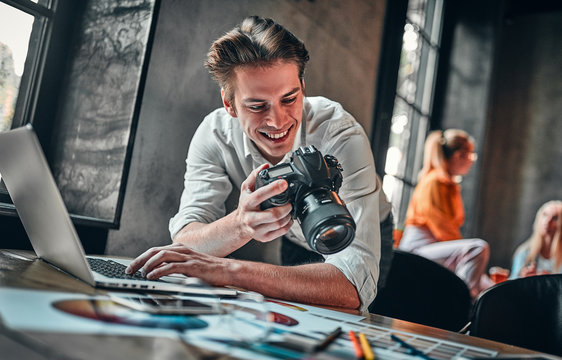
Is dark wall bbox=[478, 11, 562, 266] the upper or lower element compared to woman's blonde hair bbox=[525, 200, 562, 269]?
upper

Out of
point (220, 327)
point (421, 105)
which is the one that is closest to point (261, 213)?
point (220, 327)

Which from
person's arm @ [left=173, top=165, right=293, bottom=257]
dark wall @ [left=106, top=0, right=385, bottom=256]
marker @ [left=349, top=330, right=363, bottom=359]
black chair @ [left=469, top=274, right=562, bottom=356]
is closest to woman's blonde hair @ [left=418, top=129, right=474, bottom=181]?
dark wall @ [left=106, top=0, right=385, bottom=256]

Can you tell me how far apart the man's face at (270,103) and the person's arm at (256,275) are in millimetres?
392

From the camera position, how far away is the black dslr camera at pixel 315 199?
0.89 m

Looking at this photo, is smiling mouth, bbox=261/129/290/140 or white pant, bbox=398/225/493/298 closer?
smiling mouth, bbox=261/129/290/140

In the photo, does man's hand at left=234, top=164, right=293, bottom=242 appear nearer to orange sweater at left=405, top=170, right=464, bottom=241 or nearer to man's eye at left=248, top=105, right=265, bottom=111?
man's eye at left=248, top=105, right=265, bottom=111

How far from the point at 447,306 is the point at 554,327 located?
360 mm

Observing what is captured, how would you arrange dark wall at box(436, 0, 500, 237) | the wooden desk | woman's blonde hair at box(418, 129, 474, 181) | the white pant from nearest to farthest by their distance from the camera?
the wooden desk < the white pant < woman's blonde hair at box(418, 129, 474, 181) < dark wall at box(436, 0, 500, 237)

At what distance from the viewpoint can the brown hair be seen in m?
1.29

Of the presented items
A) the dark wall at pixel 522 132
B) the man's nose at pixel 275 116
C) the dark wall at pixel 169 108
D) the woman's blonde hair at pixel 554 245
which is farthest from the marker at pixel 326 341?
the dark wall at pixel 522 132

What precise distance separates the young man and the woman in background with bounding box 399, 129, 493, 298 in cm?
185

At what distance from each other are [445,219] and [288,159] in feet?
7.67

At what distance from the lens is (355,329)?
0.75 m

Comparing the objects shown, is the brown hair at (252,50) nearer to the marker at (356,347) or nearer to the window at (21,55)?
the window at (21,55)
